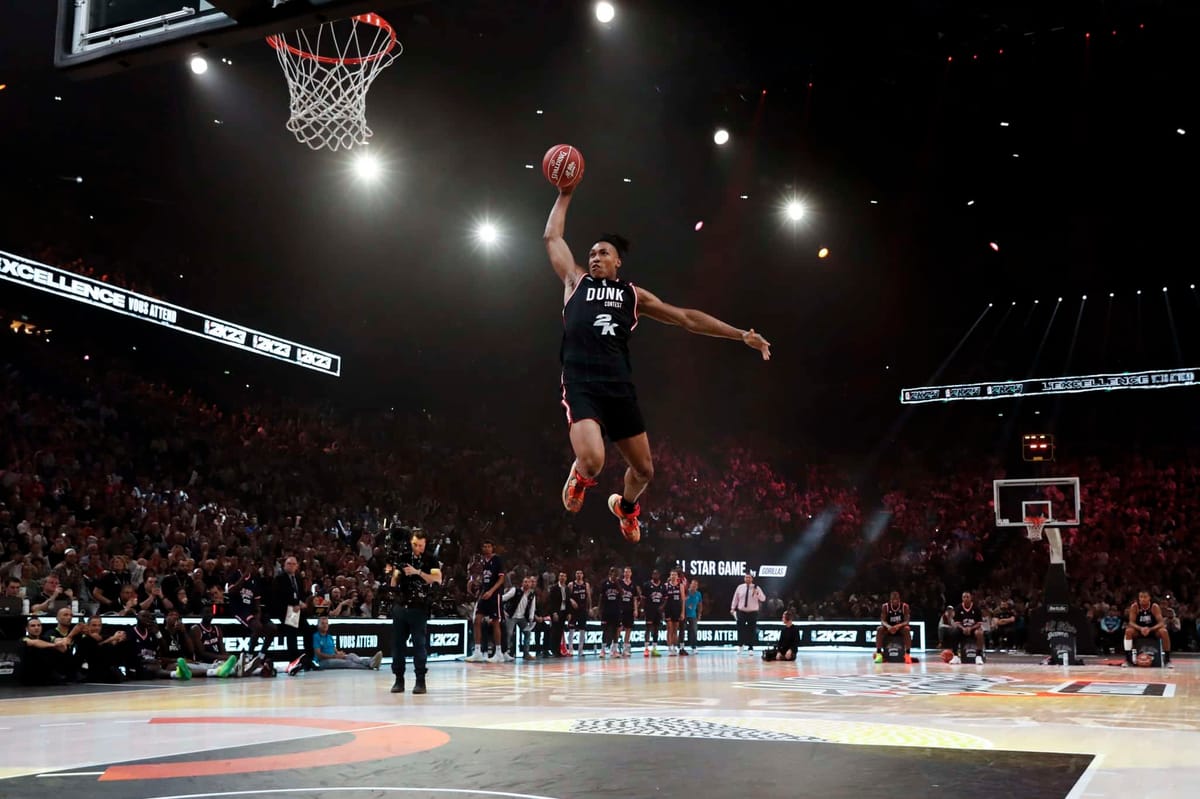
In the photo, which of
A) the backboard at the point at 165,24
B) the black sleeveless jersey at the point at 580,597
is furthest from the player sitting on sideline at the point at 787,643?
the backboard at the point at 165,24

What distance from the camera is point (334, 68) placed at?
42.6ft

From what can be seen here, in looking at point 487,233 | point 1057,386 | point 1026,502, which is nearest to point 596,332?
point 1026,502

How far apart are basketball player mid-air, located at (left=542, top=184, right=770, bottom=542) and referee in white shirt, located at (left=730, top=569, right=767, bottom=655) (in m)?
16.7

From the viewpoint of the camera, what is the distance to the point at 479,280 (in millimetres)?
26438

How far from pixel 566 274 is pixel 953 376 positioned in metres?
29.3

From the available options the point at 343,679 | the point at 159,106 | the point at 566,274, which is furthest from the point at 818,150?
the point at 566,274

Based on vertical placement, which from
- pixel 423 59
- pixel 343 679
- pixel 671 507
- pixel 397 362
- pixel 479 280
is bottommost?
pixel 343 679

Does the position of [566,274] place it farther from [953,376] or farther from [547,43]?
[953,376]

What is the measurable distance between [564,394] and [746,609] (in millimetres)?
17955

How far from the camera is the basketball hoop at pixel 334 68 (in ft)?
40.9

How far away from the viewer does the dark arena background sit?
7625 millimetres

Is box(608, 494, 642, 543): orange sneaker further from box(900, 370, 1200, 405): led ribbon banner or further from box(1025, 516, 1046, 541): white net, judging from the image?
box(900, 370, 1200, 405): led ribbon banner

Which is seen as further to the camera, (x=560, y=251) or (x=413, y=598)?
(x=413, y=598)

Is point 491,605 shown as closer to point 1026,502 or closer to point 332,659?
point 332,659
